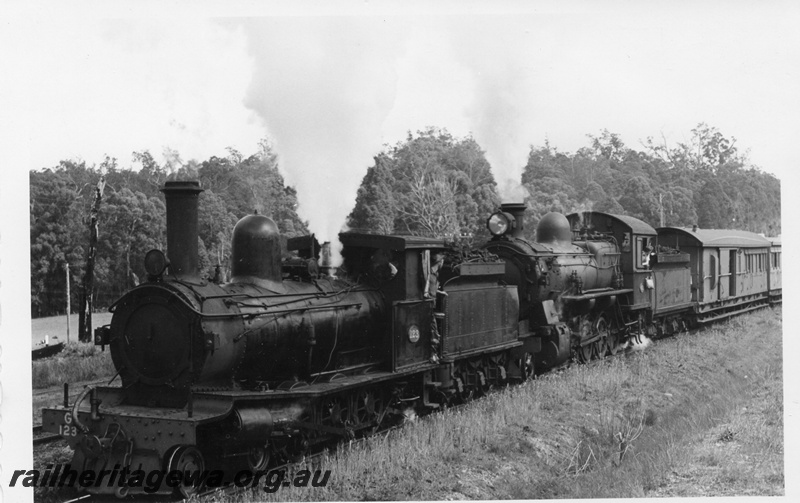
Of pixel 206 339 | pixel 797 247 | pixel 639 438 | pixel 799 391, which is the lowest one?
pixel 639 438

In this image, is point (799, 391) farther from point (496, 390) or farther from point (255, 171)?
point (255, 171)

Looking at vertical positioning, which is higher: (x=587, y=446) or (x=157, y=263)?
(x=157, y=263)

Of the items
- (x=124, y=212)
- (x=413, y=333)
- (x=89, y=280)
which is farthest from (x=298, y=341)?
(x=124, y=212)

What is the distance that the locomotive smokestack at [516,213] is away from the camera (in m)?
13.8

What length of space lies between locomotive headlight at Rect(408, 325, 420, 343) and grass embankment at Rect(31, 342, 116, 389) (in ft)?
20.9

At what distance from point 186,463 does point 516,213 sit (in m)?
8.74

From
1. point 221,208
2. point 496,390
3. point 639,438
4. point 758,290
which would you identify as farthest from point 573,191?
point 639,438

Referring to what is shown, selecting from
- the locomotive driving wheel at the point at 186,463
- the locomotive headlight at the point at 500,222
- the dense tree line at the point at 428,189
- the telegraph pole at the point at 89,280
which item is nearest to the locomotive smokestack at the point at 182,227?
the locomotive driving wheel at the point at 186,463

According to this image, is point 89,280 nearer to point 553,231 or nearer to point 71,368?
point 71,368

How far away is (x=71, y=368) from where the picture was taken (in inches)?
511

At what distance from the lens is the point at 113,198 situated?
51.5 ft

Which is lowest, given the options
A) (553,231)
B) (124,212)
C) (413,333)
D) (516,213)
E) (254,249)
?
(413,333)

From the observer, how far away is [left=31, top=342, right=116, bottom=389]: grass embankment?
41.5 feet

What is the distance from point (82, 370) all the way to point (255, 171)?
522 cm
